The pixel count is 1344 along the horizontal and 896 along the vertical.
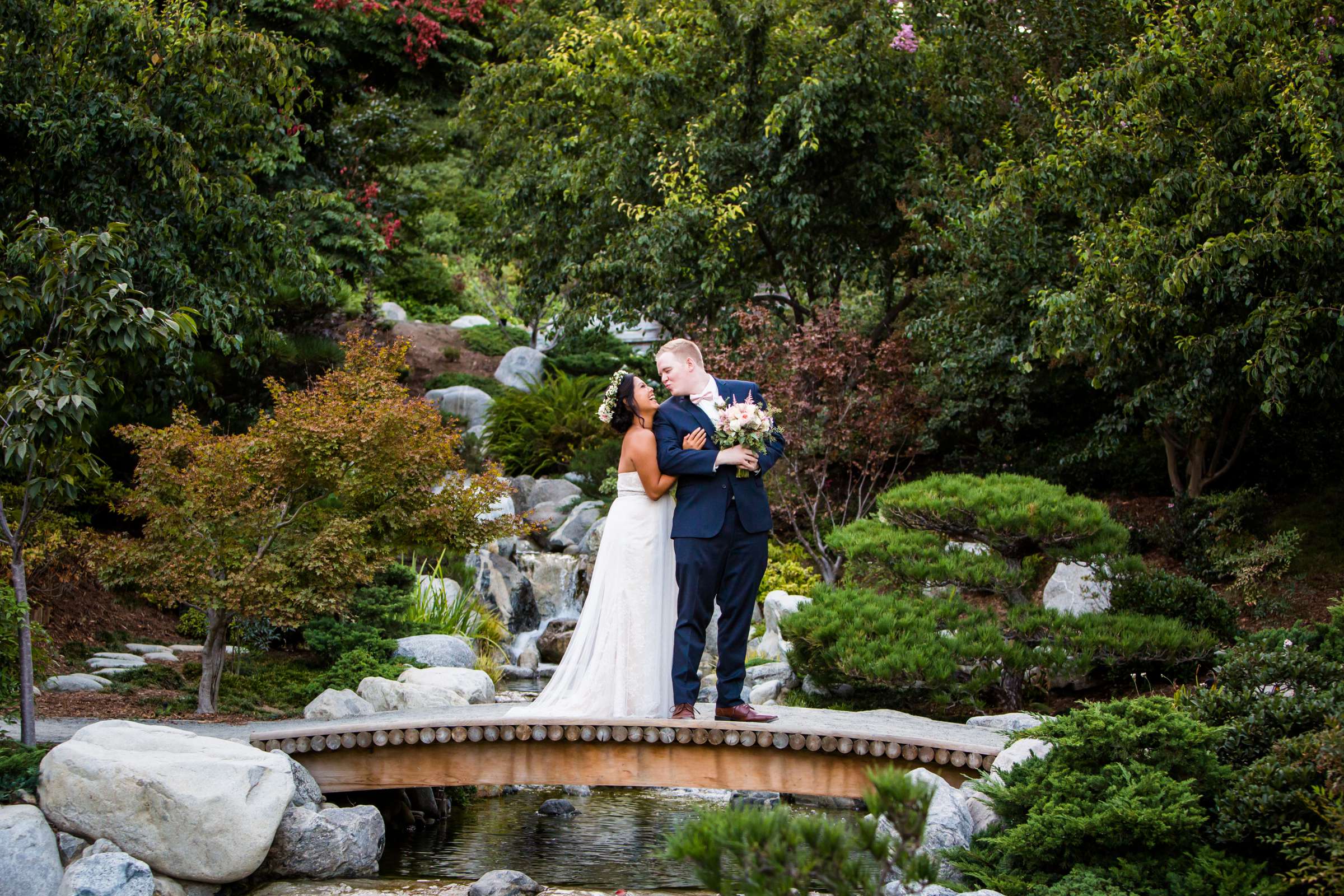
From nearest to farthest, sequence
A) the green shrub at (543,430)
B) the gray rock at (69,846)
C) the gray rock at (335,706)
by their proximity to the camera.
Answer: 1. the gray rock at (69,846)
2. the gray rock at (335,706)
3. the green shrub at (543,430)

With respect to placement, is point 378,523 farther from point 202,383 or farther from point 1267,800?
point 1267,800

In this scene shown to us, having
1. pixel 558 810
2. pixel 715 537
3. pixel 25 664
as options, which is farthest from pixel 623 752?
pixel 25 664

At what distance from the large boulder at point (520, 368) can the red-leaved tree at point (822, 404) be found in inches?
323

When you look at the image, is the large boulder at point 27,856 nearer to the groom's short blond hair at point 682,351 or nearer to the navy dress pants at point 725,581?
the navy dress pants at point 725,581

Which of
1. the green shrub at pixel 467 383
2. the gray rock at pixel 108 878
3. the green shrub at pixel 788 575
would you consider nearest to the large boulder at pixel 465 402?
the green shrub at pixel 467 383

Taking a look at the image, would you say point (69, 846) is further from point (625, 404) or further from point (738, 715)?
point (625, 404)

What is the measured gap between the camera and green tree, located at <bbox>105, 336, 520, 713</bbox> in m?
8.07

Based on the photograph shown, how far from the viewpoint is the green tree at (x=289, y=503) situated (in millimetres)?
8070

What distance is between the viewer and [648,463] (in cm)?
661

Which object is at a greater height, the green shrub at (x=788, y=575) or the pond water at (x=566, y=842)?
the green shrub at (x=788, y=575)

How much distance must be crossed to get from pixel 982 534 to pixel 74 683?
6826 millimetres

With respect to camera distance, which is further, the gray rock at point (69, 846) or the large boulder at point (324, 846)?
the large boulder at point (324, 846)

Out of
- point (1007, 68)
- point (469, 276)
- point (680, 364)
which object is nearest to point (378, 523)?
point (680, 364)

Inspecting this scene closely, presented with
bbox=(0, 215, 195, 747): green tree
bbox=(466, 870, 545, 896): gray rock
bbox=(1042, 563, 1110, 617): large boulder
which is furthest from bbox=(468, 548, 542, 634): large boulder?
bbox=(466, 870, 545, 896): gray rock
